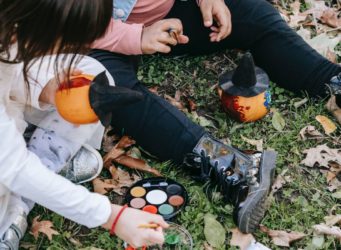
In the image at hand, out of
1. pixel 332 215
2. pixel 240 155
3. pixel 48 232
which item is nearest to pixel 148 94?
pixel 240 155

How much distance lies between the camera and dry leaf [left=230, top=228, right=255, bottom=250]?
73.2 inches

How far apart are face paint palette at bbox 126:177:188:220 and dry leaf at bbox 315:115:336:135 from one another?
1.94 feet

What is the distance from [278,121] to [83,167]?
0.73 meters

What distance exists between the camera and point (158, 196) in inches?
76.8

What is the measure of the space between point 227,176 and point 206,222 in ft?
0.50

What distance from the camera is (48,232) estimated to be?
1.87 m

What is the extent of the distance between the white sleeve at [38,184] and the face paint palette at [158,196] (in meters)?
0.34

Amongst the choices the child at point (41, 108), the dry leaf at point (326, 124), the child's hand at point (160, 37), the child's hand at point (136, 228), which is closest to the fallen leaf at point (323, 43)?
the dry leaf at point (326, 124)

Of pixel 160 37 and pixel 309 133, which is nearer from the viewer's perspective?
pixel 160 37

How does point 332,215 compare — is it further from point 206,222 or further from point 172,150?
point 172,150

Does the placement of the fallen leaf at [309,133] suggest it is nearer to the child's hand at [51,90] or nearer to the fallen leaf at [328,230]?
the fallen leaf at [328,230]

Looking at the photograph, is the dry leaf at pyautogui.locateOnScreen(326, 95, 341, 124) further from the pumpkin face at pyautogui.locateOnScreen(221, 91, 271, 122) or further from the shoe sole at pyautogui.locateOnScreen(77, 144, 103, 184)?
the shoe sole at pyautogui.locateOnScreen(77, 144, 103, 184)

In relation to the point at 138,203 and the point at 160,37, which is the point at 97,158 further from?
the point at 160,37

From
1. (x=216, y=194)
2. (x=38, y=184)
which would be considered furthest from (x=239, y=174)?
(x=38, y=184)
